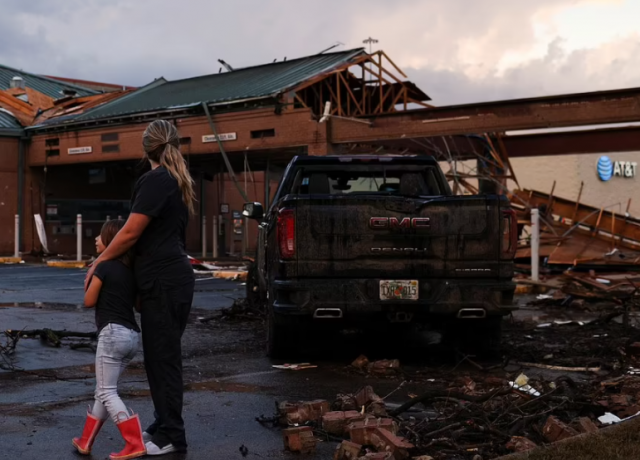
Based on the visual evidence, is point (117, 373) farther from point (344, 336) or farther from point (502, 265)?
point (344, 336)

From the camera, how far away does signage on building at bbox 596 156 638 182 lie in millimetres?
42469

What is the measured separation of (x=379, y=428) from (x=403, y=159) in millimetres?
4636

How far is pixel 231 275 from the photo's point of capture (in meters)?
18.8

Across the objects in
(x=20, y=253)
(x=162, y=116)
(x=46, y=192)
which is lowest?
(x=20, y=253)

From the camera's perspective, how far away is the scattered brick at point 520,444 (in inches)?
168

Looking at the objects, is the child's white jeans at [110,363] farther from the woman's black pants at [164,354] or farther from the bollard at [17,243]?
the bollard at [17,243]

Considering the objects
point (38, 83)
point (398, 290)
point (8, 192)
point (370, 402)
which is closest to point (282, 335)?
point (398, 290)

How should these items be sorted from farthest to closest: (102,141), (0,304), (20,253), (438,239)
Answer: (20,253)
(102,141)
(0,304)
(438,239)

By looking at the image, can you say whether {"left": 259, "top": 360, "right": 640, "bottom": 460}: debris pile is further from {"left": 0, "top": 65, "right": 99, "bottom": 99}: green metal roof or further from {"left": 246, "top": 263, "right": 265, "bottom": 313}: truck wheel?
{"left": 0, "top": 65, "right": 99, "bottom": 99}: green metal roof

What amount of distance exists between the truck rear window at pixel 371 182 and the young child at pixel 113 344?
13.5 ft

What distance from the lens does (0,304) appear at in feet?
40.8

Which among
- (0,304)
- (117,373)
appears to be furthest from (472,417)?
(0,304)

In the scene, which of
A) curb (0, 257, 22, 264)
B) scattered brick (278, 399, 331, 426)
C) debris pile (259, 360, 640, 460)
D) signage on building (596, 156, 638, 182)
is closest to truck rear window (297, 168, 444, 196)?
debris pile (259, 360, 640, 460)

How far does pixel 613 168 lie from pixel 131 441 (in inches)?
1686
